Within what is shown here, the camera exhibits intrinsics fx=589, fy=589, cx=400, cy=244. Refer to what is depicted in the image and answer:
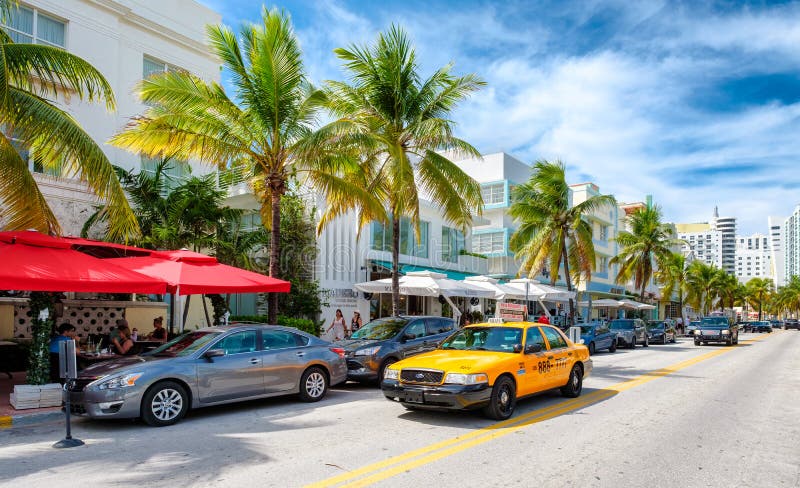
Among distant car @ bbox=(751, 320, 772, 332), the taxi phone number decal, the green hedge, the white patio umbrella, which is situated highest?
the white patio umbrella

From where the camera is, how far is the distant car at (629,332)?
94.3ft

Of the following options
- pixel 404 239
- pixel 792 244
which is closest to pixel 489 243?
pixel 404 239

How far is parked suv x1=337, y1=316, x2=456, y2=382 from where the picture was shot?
1231 centimetres

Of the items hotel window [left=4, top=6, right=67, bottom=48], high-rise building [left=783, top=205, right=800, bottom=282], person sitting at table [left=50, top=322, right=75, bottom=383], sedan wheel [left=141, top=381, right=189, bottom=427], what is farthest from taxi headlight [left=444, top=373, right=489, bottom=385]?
high-rise building [left=783, top=205, right=800, bottom=282]

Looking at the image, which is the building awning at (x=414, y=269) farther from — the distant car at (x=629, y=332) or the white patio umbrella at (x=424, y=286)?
the distant car at (x=629, y=332)

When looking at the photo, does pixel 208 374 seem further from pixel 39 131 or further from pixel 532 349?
pixel 39 131

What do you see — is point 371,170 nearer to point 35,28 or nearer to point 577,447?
point 35,28

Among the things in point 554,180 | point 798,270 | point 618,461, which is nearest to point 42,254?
point 618,461

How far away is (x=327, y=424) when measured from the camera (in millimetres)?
8617

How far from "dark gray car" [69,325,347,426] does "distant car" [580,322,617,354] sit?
637 inches

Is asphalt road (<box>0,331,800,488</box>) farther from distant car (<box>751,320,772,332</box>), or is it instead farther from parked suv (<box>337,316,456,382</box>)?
distant car (<box>751,320,772,332</box>)

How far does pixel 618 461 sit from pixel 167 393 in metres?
6.14

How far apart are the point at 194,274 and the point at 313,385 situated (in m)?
3.74

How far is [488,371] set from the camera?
835cm
